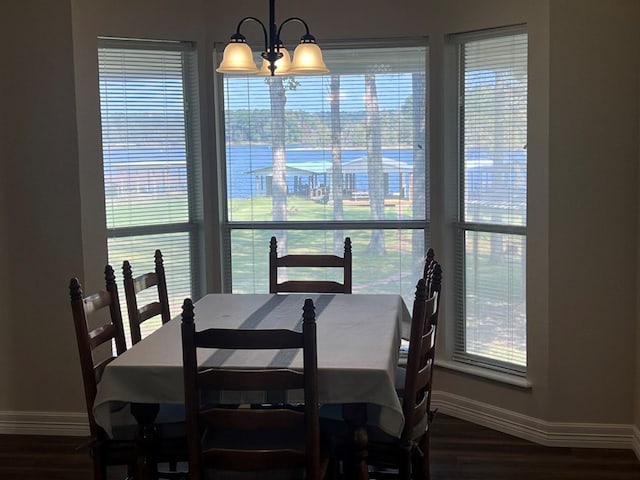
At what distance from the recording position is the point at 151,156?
4.53 m

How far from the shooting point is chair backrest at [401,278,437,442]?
2.75 m

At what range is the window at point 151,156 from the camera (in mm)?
4383

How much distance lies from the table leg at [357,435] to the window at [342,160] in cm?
199

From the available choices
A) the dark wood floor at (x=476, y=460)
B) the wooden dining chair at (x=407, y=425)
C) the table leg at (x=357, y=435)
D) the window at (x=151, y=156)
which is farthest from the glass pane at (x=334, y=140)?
the table leg at (x=357, y=435)

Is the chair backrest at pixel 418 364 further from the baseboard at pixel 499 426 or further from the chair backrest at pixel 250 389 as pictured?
the baseboard at pixel 499 426

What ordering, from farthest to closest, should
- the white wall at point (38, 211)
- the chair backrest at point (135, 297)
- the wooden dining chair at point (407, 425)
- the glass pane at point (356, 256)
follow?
the glass pane at point (356, 256) < the white wall at point (38, 211) < the chair backrest at point (135, 297) < the wooden dining chair at point (407, 425)

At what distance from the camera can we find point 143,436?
2764mm

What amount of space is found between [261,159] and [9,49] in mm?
1508

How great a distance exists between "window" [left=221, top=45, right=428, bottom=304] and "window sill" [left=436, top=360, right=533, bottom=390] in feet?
1.52

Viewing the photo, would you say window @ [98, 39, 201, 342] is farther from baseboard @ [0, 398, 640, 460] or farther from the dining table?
the dining table

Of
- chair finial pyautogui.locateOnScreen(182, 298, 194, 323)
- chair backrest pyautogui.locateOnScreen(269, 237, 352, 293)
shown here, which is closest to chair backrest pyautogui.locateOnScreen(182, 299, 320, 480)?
chair finial pyautogui.locateOnScreen(182, 298, 194, 323)

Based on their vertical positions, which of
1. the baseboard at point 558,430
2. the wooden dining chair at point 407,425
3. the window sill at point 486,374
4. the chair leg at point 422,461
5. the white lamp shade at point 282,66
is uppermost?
the white lamp shade at point 282,66

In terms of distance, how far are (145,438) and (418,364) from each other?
103 centimetres

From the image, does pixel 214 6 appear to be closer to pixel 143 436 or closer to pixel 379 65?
pixel 379 65
